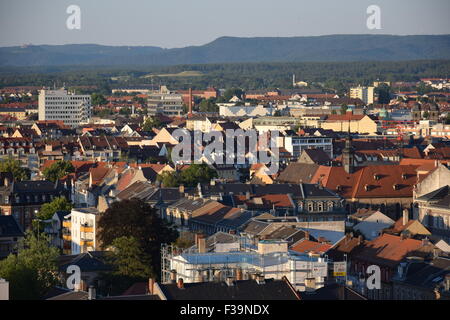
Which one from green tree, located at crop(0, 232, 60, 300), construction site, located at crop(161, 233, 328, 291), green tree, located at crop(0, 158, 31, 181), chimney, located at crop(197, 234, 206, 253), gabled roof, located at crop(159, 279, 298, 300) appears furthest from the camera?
green tree, located at crop(0, 158, 31, 181)

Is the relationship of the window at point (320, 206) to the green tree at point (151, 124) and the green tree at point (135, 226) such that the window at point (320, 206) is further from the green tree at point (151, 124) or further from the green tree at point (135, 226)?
the green tree at point (151, 124)

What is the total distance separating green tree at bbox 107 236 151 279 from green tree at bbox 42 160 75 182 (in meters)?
37.0

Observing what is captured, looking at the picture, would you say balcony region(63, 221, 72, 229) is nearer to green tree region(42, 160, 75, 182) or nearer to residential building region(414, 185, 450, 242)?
residential building region(414, 185, 450, 242)

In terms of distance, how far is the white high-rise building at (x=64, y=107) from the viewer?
171 meters

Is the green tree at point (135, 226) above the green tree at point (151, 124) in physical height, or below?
above

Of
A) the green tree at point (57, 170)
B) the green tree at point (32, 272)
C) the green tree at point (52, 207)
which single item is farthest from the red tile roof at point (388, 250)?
the green tree at point (57, 170)

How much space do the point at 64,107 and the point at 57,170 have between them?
312ft

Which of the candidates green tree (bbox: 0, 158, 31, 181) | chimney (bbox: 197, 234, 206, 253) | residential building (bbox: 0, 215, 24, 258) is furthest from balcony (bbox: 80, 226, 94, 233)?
green tree (bbox: 0, 158, 31, 181)

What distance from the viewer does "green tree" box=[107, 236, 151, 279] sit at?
128ft

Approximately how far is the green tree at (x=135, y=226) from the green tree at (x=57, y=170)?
31674 mm

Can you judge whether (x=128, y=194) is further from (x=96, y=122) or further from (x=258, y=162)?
(x=96, y=122)

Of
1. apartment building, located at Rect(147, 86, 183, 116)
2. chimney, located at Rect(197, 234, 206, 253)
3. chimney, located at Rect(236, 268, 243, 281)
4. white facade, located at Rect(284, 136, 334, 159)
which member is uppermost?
chimney, located at Rect(236, 268, 243, 281)

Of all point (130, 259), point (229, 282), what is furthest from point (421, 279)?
point (229, 282)
